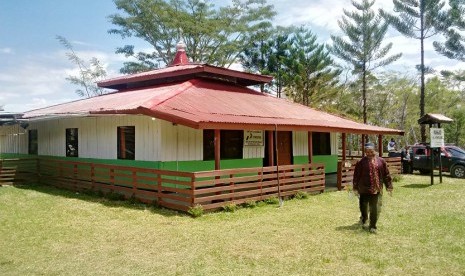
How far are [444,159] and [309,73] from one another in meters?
20.5

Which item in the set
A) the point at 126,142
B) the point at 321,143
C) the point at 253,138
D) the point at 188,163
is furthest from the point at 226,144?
the point at 321,143

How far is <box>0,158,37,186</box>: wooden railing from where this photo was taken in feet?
49.9

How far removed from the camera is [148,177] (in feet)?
35.8

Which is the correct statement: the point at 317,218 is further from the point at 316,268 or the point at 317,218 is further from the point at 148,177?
the point at 148,177

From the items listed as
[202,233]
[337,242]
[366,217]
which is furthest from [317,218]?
[202,233]

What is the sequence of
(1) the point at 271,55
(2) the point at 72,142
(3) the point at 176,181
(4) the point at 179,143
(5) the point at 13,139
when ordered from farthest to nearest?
(1) the point at 271,55
(5) the point at 13,139
(2) the point at 72,142
(4) the point at 179,143
(3) the point at 176,181

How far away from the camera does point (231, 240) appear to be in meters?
7.30

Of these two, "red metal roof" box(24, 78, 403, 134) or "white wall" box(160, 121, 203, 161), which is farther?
"white wall" box(160, 121, 203, 161)

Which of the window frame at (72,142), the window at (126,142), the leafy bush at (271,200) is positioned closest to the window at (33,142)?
the window frame at (72,142)

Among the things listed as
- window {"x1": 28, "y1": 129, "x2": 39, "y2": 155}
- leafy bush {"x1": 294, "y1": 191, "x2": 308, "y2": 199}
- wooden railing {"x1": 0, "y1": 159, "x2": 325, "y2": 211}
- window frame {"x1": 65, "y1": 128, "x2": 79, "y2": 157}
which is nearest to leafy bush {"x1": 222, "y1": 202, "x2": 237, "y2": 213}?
wooden railing {"x1": 0, "y1": 159, "x2": 325, "y2": 211}

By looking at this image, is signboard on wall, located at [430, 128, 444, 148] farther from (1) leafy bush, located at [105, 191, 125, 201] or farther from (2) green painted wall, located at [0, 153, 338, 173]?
(1) leafy bush, located at [105, 191, 125, 201]

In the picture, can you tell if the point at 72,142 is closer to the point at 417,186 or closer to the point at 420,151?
the point at 417,186

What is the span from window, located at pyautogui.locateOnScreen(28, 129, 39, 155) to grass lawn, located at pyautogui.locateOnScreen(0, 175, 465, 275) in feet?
25.4

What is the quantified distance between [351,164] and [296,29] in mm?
26702
